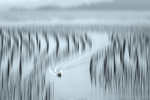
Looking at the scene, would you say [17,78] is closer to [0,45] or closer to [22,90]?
[22,90]

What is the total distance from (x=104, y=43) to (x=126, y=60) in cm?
124

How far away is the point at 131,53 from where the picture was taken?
11.8 ft

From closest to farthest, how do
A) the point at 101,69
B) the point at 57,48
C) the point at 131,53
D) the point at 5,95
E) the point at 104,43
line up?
the point at 5,95 < the point at 101,69 < the point at 131,53 < the point at 57,48 < the point at 104,43

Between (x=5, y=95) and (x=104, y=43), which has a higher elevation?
(x=104, y=43)

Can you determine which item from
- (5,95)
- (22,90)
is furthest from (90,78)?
(5,95)

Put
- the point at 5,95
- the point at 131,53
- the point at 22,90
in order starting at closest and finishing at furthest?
the point at 5,95 < the point at 22,90 < the point at 131,53

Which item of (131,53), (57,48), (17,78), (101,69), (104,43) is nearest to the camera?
(17,78)

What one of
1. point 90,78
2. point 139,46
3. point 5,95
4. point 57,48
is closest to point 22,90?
point 5,95

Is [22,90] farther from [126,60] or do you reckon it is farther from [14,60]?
[126,60]

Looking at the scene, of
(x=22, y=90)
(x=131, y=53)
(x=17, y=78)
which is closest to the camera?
(x=22, y=90)

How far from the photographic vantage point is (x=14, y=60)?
10.6ft

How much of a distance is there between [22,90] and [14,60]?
1.10 meters

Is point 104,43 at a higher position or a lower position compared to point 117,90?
higher

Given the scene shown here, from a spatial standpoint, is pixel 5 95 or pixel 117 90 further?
pixel 117 90
